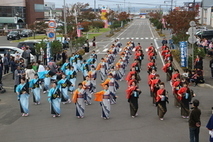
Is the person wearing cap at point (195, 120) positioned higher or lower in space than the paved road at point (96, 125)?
higher

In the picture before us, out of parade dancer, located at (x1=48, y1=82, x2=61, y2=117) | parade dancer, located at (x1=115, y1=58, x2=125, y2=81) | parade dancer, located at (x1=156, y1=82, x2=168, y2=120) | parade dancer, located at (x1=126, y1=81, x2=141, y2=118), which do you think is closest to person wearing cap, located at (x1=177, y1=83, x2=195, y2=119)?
parade dancer, located at (x1=156, y1=82, x2=168, y2=120)

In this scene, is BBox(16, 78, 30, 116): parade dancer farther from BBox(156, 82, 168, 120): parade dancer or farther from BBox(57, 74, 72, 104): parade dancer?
BBox(156, 82, 168, 120): parade dancer

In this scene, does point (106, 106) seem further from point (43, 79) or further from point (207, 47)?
point (207, 47)

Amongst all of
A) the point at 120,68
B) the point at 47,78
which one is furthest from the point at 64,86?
the point at 120,68

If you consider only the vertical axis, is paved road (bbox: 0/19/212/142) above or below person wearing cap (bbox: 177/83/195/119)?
below

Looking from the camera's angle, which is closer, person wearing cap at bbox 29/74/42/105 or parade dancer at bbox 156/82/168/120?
parade dancer at bbox 156/82/168/120

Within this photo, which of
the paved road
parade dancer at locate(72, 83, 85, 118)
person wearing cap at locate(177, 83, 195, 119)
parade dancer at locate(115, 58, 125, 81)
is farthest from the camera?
parade dancer at locate(115, 58, 125, 81)

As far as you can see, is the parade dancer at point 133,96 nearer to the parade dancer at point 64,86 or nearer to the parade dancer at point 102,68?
the parade dancer at point 64,86

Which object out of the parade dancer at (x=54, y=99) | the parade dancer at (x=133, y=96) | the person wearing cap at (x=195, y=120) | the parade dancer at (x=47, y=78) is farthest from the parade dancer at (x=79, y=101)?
the parade dancer at (x=47, y=78)

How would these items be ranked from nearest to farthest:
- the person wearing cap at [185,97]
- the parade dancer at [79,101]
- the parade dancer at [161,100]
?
the parade dancer at [161,100]
the person wearing cap at [185,97]
the parade dancer at [79,101]

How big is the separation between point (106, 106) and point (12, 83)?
29.7 feet

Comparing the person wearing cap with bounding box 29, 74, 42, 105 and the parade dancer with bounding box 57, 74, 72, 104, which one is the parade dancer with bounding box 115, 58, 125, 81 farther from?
the person wearing cap with bounding box 29, 74, 42, 105

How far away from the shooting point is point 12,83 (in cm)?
1923

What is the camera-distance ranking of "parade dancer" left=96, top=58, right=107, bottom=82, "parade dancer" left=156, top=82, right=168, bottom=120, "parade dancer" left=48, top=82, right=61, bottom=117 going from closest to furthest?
1. "parade dancer" left=156, top=82, right=168, bottom=120
2. "parade dancer" left=48, top=82, right=61, bottom=117
3. "parade dancer" left=96, top=58, right=107, bottom=82
